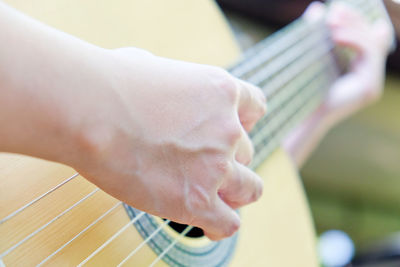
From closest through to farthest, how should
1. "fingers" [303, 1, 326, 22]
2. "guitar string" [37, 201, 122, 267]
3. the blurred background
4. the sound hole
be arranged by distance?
"guitar string" [37, 201, 122, 267]
the sound hole
"fingers" [303, 1, 326, 22]
the blurred background

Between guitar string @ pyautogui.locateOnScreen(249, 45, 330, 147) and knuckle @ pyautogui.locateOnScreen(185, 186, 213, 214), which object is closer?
knuckle @ pyautogui.locateOnScreen(185, 186, 213, 214)

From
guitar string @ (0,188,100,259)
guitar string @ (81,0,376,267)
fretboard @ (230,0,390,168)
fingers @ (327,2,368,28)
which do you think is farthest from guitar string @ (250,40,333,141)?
guitar string @ (0,188,100,259)

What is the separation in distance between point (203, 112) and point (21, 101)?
0.17m

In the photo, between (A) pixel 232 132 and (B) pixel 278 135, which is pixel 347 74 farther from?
(A) pixel 232 132

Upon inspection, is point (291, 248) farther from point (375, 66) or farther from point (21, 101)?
point (375, 66)

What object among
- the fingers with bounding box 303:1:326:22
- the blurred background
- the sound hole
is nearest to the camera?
the sound hole

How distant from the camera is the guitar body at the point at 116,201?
41 cm

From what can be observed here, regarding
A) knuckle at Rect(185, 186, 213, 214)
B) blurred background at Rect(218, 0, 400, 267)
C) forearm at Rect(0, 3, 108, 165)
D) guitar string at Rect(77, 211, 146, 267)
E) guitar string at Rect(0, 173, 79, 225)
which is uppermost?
forearm at Rect(0, 3, 108, 165)

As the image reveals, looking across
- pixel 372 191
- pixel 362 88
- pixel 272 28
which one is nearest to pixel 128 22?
pixel 362 88

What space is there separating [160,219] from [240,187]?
0.11 metres

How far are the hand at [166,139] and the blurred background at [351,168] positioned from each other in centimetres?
94

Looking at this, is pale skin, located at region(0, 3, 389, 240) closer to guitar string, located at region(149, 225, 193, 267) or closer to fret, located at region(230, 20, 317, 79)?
guitar string, located at region(149, 225, 193, 267)

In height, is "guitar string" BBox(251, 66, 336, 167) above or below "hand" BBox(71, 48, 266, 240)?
below

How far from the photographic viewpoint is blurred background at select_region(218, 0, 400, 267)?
142cm
